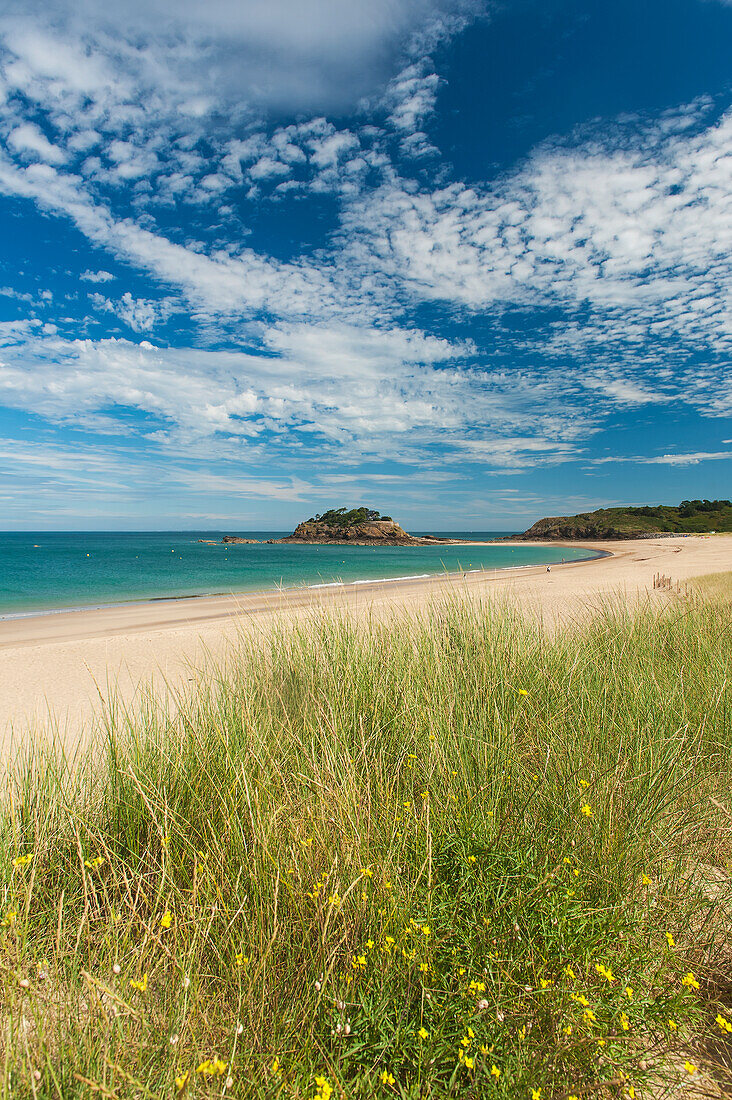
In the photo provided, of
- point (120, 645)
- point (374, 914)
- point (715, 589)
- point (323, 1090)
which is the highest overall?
point (715, 589)

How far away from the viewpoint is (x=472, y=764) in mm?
2670

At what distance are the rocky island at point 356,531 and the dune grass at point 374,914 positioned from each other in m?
86.1

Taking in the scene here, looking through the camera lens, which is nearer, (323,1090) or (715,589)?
(323,1090)

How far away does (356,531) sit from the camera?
97.8 m

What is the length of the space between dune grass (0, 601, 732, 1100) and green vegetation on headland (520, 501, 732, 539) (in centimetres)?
9393

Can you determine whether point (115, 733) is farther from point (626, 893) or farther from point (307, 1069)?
point (626, 893)

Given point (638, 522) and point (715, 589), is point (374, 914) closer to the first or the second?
point (715, 589)

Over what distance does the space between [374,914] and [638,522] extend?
10732cm

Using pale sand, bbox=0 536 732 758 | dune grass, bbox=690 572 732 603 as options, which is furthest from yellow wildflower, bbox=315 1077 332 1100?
dune grass, bbox=690 572 732 603

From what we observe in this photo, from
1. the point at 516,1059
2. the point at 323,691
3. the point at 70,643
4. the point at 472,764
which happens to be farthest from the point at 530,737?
the point at 70,643

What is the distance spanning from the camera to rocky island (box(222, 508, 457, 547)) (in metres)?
93.4

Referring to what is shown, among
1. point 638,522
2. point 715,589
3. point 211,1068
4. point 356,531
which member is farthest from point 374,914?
point 638,522

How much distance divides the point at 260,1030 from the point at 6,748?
13.9 ft

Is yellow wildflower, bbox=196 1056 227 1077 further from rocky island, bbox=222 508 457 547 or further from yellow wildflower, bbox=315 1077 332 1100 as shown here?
rocky island, bbox=222 508 457 547
